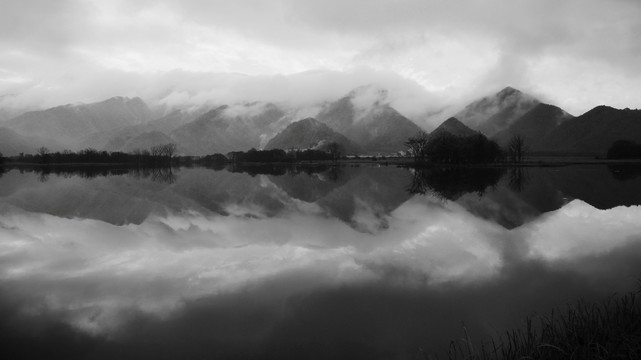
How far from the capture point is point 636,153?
18300 cm

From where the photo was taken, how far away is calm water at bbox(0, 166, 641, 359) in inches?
479

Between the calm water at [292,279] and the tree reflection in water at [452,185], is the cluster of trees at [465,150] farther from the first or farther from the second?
the calm water at [292,279]

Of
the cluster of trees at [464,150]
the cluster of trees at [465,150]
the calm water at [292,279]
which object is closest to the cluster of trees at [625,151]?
the cluster of trees at [465,150]

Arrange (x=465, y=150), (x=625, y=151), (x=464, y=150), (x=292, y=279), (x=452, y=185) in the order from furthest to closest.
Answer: (x=625, y=151) → (x=464, y=150) → (x=465, y=150) → (x=452, y=185) → (x=292, y=279)

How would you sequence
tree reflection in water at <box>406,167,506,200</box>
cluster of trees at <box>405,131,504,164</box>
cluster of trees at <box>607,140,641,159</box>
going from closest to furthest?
tree reflection in water at <box>406,167,506,200</box> → cluster of trees at <box>405,131,504,164</box> → cluster of trees at <box>607,140,641,159</box>

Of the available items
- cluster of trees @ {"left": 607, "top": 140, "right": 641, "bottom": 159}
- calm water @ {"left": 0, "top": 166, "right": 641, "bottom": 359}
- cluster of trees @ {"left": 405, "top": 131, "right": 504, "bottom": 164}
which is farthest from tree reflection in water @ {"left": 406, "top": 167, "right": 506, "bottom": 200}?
cluster of trees @ {"left": 607, "top": 140, "right": 641, "bottom": 159}

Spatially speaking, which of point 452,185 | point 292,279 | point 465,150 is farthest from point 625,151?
point 292,279

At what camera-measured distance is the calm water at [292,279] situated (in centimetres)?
1216

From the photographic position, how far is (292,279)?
58.6 feet

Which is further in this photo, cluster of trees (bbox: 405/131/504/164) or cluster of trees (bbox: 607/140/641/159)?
cluster of trees (bbox: 607/140/641/159)

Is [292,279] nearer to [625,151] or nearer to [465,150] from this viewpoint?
[465,150]

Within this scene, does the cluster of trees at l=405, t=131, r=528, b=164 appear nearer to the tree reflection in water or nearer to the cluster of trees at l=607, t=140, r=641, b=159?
the cluster of trees at l=607, t=140, r=641, b=159

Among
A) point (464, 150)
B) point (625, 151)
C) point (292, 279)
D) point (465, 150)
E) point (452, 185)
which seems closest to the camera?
point (292, 279)

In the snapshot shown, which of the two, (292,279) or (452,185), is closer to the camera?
(292,279)
